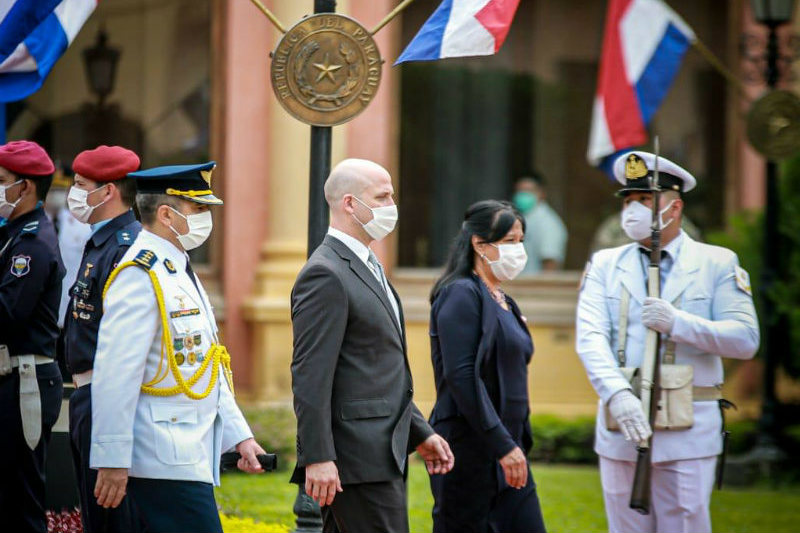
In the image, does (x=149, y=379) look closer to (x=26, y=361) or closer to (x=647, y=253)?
(x=26, y=361)

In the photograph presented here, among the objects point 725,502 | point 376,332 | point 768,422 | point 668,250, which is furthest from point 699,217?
point 376,332

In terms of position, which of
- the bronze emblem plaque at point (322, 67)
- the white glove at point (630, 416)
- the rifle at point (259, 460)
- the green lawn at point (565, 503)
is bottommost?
the green lawn at point (565, 503)

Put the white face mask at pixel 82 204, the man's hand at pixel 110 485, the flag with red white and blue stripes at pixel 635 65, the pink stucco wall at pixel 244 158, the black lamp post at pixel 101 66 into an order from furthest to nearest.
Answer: the black lamp post at pixel 101 66 < the pink stucco wall at pixel 244 158 < the flag with red white and blue stripes at pixel 635 65 < the white face mask at pixel 82 204 < the man's hand at pixel 110 485

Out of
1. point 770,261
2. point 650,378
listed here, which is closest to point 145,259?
point 650,378

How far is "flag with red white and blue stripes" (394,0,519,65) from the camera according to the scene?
7292mm

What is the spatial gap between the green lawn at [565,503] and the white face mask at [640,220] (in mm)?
2746

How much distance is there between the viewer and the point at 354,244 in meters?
5.44

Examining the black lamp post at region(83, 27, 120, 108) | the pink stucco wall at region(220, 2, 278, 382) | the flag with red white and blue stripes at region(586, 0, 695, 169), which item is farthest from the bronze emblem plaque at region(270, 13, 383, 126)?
the black lamp post at region(83, 27, 120, 108)

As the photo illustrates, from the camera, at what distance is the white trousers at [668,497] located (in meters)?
6.27

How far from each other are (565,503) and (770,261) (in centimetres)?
302

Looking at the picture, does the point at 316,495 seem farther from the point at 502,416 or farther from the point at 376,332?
the point at 502,416

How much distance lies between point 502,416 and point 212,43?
810 centimetres

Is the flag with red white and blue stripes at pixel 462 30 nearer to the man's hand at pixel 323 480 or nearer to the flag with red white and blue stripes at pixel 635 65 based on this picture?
the man's hand at pixel 323 480

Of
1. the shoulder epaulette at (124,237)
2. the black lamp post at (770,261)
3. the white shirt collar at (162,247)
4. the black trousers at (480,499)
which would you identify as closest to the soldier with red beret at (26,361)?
the shoulder epaulette at (124,237)
